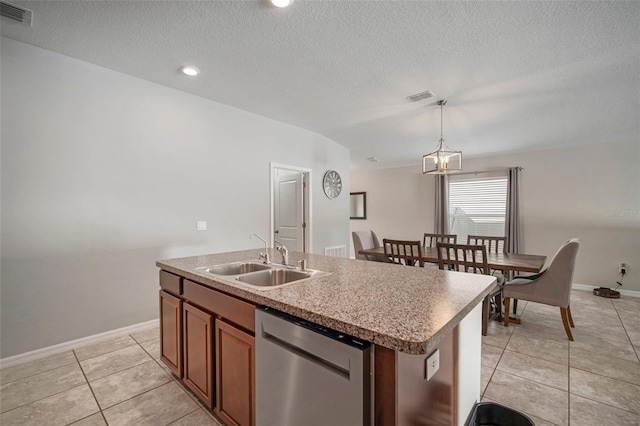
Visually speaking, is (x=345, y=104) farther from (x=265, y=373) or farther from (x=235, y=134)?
(x=265, y=373)

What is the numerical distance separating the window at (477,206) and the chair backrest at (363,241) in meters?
2.40

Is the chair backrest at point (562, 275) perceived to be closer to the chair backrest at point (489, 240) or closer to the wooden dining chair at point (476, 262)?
the wooden dining chair at point (476, 262)

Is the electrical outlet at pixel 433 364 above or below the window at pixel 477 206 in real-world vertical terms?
below

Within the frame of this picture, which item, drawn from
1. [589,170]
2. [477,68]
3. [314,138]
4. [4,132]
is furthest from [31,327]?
[589,170]

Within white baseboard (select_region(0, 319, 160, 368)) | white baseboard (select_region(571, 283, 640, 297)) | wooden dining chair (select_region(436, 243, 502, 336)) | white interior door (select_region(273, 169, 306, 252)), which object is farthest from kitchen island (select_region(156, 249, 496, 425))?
white baseboard (select_region(571, 283, 640, 297))

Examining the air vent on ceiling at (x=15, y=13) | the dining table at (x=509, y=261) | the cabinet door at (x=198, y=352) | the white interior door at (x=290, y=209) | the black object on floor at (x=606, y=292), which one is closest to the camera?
the cabinet door at (x=198, y=352)

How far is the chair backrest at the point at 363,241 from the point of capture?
4152mm

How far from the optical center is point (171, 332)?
1.98 meters

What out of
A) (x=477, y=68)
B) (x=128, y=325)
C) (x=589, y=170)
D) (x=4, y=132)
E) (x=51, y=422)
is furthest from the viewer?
(x=589, y=170)

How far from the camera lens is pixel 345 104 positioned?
11.3 ft

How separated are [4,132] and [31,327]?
1.60 m

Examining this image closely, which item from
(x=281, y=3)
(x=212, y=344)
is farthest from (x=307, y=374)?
(x=281, y=3)

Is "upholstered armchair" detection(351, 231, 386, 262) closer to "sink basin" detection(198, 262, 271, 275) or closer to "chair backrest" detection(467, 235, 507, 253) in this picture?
"chair backrest" detection(467, 235, 507, 253)

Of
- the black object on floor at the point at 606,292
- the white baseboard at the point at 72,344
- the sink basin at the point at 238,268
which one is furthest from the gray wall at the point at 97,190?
the black object on floor at the point at 606,292
